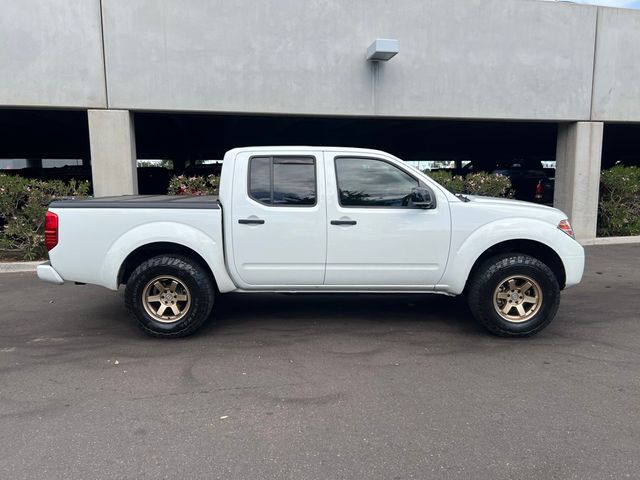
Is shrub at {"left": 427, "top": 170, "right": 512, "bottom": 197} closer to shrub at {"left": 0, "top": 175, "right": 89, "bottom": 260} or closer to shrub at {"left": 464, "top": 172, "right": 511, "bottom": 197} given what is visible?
shrub at {"left": 464, "top": 172, "right": 511, "bottom": 197}

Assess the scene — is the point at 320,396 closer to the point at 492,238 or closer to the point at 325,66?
the point at 492,238

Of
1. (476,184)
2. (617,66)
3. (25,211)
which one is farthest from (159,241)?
(617,66)

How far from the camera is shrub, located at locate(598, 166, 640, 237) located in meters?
11.6

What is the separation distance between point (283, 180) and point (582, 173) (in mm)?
9034

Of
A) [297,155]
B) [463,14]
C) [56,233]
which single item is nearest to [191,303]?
[56,233]

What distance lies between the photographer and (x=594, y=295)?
22.1 ft

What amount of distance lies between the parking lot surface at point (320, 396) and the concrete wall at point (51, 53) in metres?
4.86

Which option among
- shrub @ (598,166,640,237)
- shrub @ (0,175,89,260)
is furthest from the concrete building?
shrub @ (0,175,89,260)

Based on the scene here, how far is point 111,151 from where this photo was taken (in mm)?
9266

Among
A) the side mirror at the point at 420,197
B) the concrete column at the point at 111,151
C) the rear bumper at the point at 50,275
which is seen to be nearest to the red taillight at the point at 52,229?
the rear bumper at the point at 50,275

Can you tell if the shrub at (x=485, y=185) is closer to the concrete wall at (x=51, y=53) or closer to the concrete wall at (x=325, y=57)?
the concrete wall at (x=325, y=57)

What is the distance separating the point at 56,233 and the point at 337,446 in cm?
360

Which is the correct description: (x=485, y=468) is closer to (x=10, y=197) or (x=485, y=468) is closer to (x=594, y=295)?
(x=594, y=295)

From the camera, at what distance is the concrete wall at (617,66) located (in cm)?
1088
